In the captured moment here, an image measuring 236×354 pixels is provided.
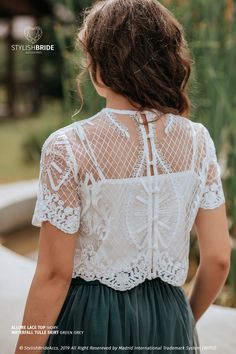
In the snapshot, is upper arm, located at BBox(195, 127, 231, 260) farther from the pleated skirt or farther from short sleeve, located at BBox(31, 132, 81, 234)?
short sleeve, located at BBox(31, 132, 81, 234)

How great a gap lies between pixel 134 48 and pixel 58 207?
308mm

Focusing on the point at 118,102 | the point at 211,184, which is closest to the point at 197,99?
the point at 211,184

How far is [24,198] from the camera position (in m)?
3.80

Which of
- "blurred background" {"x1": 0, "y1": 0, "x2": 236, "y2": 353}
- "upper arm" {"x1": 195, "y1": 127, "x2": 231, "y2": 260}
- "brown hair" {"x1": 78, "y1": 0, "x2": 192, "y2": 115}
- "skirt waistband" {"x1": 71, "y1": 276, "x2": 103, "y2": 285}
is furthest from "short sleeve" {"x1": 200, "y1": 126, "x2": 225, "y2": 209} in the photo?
"blurred background" {"x1": 0, "y1": 0, "x2": 236, "y2": 353}

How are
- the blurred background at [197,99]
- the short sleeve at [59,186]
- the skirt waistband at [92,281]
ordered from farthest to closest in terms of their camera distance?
the blurred background at [197,99] < the skirt waistband at [92,281] < the short sleeve at [59,186]

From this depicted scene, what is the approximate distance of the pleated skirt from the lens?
1.36 meters

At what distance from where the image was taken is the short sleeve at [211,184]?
4.55 feet

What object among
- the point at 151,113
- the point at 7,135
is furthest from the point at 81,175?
the point at 7,135

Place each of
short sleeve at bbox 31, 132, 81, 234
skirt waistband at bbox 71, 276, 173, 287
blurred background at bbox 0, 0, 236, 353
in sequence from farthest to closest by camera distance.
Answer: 1. blurred background at bbox 0, 0, 236, 353
2. skirt waistband at bbox 71, 276, 173, 287
3. short sleeve at bbox 31, 132, 81, 234

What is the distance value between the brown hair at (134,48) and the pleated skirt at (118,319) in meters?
0.35

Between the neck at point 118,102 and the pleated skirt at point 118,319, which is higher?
the neck at point 118,102

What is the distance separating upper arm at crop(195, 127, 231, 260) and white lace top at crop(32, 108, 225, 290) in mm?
14

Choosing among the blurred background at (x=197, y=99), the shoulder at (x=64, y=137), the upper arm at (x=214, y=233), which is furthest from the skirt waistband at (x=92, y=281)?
the blurred background at (x=197, y=99)

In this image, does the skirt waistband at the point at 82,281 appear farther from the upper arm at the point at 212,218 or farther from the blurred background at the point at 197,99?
the blurred background at the point at 197,99
